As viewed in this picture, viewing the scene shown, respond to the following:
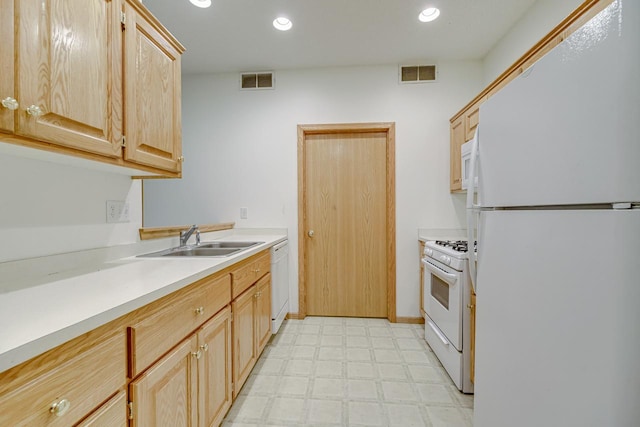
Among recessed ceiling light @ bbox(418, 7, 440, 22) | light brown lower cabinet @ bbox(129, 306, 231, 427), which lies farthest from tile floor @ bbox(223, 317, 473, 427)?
recessed ceiling light @ bbox(418, 7, 440, 22)

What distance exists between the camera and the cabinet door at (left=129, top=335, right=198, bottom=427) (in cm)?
80

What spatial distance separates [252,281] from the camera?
180 cm

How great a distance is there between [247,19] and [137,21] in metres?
1.15

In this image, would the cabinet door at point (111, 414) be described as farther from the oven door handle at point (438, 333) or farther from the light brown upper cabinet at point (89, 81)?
the oven door handle at point (438, 333)

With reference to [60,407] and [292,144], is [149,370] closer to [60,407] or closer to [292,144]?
[60,407]

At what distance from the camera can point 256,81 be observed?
2885 mm

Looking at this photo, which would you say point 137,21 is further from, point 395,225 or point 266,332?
point 395,225

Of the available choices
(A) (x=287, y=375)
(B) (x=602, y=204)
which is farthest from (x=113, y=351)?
(A) (x=287, y=375)

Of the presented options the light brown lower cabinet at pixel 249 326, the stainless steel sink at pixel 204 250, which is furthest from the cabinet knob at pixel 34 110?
the light brown lower cabinet at pixel 249 326

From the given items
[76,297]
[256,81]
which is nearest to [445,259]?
[76,297]

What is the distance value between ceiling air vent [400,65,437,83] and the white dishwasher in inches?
84.1

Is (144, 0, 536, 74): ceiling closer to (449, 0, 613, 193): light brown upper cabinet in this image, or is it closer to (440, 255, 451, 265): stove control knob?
(449, 0, 613, 193): light brown upper cabinet

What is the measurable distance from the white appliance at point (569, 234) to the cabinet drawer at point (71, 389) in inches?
47.6

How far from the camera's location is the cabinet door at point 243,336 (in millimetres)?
1497
